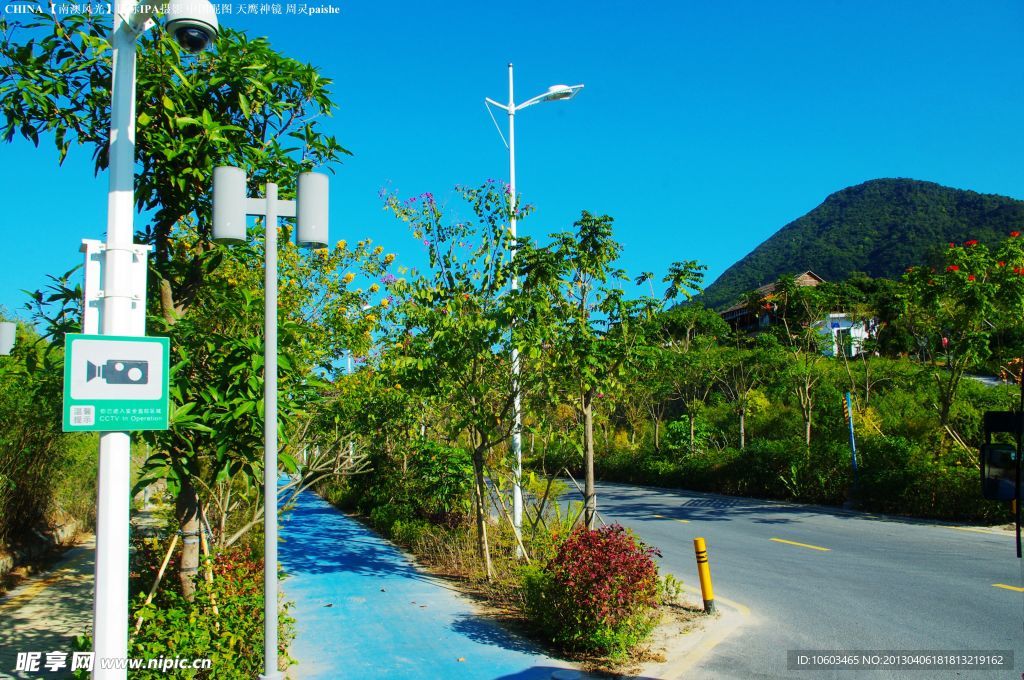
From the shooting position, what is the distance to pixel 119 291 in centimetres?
420

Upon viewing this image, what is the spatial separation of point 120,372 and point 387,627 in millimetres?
4545

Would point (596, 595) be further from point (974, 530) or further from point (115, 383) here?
point (974, 530)

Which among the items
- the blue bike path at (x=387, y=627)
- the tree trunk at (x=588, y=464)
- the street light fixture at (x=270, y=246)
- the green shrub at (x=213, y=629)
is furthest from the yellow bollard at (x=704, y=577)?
the street light fixture at (x=270, y=246)

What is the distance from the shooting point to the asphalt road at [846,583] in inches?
270

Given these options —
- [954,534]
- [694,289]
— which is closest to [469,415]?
[694,289]

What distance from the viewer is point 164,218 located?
6.02m

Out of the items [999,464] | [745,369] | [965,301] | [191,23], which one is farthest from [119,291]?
[745,369]

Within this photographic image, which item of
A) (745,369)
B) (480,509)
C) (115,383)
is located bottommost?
(480,509)

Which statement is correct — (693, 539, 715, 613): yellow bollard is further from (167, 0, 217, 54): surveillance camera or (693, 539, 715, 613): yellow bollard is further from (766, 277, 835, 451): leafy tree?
(766, 277, 835, 451): leafy tree

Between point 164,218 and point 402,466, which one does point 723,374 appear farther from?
point 164,218

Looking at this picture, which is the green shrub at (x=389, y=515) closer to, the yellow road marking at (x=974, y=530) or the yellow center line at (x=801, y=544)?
the yellow center line at (x=801, y=544)

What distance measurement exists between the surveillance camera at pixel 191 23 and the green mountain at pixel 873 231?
212ft

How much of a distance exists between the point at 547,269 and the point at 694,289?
1.91 m

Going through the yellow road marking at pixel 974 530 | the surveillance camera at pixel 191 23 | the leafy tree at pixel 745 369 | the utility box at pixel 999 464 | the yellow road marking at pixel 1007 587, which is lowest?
the yellow road marking at pixel 974 530
